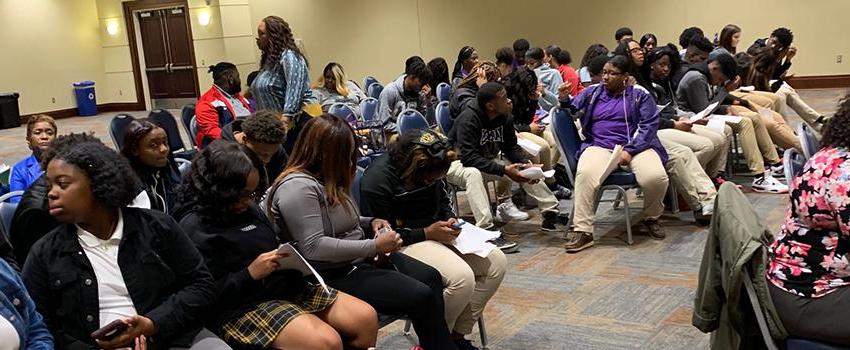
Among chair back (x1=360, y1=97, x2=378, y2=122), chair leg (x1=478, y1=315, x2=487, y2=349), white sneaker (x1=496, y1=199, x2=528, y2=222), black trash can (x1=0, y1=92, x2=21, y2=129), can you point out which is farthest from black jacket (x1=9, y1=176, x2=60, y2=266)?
black trash can (x1=0, y1=92, x2=21, y2=129)

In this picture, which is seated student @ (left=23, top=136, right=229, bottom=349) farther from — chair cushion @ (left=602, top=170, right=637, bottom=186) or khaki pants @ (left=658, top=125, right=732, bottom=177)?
khaki pants @ (left=658, top=125, right=732, bottom=177)

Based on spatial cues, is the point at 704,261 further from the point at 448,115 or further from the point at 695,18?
the point at 695,18

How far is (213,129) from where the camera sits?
5.18 metres

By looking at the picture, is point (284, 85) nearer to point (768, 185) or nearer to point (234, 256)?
point (234, 256)

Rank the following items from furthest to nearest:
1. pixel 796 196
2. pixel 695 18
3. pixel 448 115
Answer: pixel 695 18
pixel 448 115
pixel 796 196

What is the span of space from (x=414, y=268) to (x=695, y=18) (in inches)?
432

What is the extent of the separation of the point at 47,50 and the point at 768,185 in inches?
611

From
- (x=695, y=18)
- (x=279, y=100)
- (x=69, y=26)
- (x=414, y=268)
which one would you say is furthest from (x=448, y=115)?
(x=69, y=26)

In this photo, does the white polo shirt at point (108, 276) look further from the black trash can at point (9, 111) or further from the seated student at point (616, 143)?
the black trash can at point (9, 111)

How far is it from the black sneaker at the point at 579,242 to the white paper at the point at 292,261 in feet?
8.45

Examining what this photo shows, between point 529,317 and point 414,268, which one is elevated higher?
point 414,268

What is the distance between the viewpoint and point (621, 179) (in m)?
4.58

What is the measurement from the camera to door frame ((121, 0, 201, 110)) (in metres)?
16.4

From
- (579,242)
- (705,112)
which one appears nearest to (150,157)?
(579,242)
